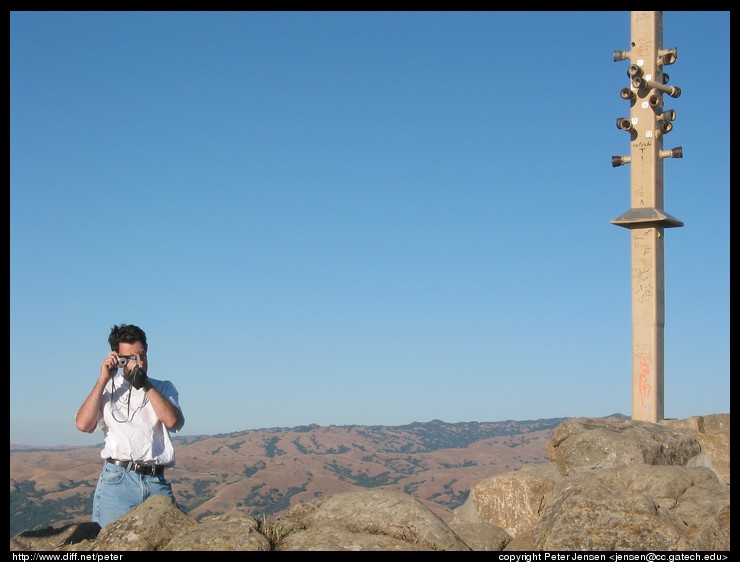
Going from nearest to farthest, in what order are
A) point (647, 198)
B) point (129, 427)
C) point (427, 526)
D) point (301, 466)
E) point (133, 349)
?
1. point (427, 526)
2. point (129, 427)
3. point (133, 349)
4. point (647, 198)
5. point (301, 466)

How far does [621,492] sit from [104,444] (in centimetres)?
385

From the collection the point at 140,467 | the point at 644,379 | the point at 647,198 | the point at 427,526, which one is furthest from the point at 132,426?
the point at 647,198

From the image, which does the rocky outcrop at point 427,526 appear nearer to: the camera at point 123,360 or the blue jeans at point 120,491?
the blue jeans at point 120,491

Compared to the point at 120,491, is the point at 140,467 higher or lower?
higher

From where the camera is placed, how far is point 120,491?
23.4ft

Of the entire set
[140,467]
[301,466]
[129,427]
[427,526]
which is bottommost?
[301,466]

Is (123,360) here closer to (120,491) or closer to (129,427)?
(129,427)

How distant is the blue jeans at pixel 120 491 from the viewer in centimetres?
710

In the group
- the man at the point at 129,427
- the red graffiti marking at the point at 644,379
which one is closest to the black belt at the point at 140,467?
the man at the point at 129,427

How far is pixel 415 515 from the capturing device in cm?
702

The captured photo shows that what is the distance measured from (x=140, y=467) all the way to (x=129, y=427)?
1.00 feet
